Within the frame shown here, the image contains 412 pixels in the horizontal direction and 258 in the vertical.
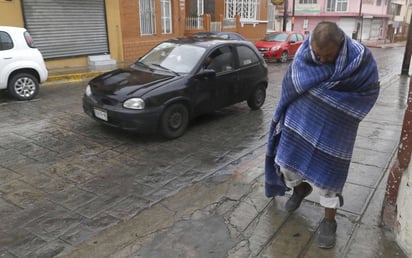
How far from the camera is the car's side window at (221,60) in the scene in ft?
22.0

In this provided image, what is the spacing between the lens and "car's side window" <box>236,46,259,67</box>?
24.0ft

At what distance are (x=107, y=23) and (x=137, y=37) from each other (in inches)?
57.6

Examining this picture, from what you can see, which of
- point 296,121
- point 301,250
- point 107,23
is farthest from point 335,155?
point 107,23

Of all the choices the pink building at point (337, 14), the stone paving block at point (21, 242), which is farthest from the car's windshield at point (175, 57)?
the pink building at point (337, 14)

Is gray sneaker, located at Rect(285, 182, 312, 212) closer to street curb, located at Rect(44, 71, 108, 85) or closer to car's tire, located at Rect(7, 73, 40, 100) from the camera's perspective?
car's tire, located at Rect(7, 73, 40, 100)

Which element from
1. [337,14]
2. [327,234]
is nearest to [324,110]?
[327,234]

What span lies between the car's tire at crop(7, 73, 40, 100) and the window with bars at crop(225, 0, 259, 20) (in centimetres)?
1609

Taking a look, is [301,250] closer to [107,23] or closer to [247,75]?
[247,75]

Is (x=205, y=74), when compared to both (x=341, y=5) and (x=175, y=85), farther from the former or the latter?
(x=341, y=5)

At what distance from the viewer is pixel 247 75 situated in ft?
24.5

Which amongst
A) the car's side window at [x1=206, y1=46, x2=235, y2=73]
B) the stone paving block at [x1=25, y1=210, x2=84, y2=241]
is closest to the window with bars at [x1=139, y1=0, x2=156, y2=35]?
the car's side window at [x1=206, y1=46, x2=235, y2=73]

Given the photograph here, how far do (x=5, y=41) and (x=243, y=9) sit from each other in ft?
58.3

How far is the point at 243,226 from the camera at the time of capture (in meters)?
3.45

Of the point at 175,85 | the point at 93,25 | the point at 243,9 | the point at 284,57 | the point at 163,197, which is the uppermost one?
the point at 243,9
